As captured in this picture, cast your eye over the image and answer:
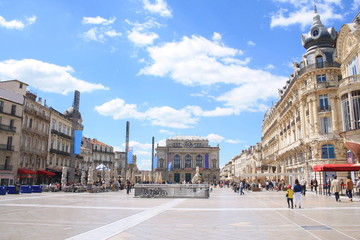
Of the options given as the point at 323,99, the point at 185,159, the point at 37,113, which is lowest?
the point at 185,159

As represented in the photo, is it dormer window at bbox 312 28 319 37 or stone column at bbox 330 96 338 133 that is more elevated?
dormer window at bbox 312 28 319 37

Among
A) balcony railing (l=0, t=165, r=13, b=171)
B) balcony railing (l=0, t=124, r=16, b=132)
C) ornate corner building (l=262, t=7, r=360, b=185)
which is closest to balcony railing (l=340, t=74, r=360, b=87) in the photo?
ornate corner building (l=262, t=7, r=360, b=185)

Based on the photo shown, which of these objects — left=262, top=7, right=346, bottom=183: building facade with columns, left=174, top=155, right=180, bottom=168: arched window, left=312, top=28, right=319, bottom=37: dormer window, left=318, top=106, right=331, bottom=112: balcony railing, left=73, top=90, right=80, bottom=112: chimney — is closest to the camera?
left=262, top=7, right=346, bottom=183: building facade with columns

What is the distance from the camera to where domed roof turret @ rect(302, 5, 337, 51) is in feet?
134

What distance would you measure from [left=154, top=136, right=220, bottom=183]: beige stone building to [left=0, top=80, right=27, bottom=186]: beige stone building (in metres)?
78.5

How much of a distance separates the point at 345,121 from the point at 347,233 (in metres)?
22.0

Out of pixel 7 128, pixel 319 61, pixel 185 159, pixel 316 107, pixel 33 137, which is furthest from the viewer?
pixel 185 159

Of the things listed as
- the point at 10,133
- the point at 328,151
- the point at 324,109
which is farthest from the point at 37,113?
the point at 328,151

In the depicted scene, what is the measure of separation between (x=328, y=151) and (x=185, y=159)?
85297 millimetres

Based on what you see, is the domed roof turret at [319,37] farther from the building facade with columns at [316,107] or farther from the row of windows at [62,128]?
the row of windows at [62,128]

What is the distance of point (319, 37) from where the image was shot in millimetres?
40938

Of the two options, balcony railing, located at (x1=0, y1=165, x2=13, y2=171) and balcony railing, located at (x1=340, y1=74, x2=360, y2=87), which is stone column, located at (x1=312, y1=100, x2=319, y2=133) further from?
balcony railing, located at (x1=0, y1=165, x2=13, y2=171)

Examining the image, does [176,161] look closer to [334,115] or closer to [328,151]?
[328,151]

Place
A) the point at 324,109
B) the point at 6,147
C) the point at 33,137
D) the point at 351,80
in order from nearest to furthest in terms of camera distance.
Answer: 1. the point at 351,80
2. the point at 324,109
3. the point at 6,147
4. the point at 33,137
